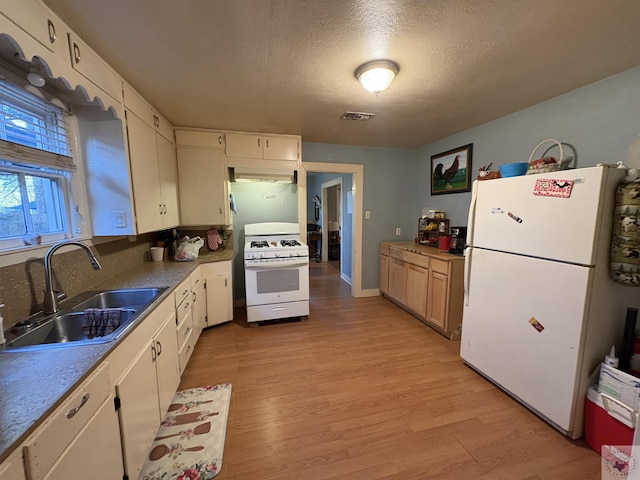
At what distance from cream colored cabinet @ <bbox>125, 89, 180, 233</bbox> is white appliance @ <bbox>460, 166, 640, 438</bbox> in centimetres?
271

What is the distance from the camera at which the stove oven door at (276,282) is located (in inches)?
116

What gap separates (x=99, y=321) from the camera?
4.84ft

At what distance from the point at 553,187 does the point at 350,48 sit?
1487 millimetres

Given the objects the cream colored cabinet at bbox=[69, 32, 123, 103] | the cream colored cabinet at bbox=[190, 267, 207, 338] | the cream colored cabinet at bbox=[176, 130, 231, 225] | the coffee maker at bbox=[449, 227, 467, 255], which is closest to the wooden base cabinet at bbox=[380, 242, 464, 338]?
the coffee maker at bbox=[449, 227, 467, 255]

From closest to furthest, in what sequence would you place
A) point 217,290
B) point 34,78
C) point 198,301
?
point 34,78
point 198,301
point 217,290

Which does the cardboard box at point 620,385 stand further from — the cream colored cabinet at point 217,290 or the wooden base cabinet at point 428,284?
the cream colored cabinet at point 217,290

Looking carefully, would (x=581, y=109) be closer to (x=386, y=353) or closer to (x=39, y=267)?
(x=386, y=353)

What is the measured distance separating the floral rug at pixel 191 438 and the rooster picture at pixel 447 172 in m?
3.36

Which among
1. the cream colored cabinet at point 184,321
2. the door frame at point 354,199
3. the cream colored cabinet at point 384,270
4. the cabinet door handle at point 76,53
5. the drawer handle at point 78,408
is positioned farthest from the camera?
the cream colored cabinet at point 384,270

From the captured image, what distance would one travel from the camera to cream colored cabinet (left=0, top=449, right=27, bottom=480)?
1.96ft

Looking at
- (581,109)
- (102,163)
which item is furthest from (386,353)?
(102,163)

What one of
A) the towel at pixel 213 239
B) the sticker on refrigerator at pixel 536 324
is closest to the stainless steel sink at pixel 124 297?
the towel at pixel 213 239

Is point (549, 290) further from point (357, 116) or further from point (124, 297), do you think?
point (124, 297)

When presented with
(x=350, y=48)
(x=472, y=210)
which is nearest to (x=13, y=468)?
(x=350, y=48)
